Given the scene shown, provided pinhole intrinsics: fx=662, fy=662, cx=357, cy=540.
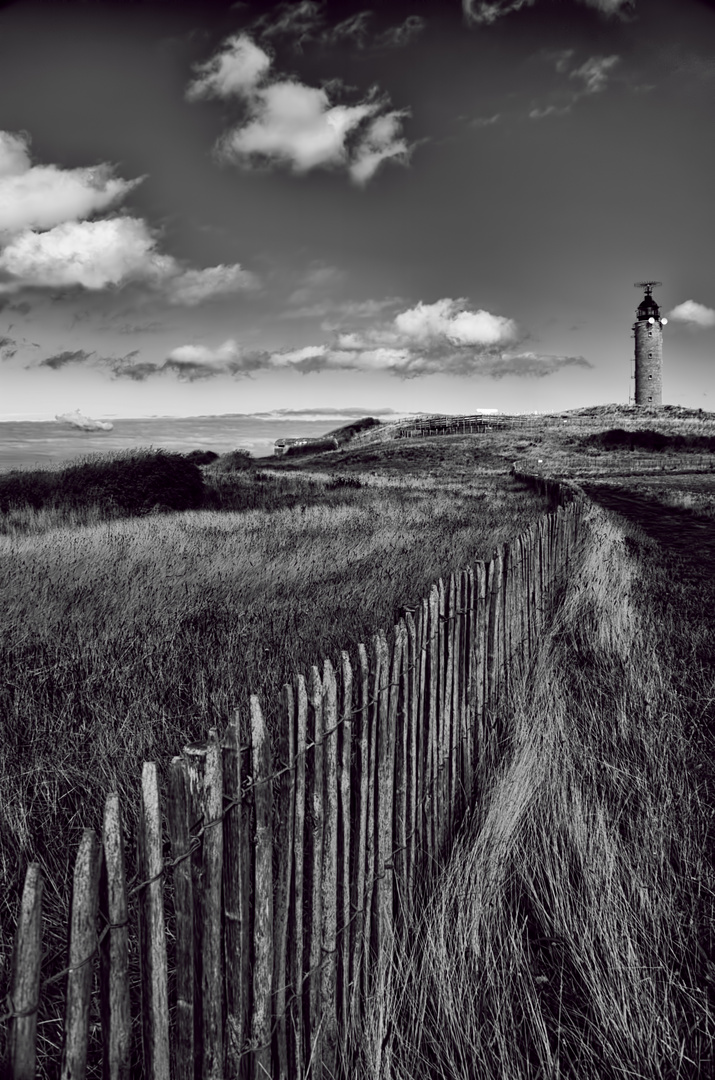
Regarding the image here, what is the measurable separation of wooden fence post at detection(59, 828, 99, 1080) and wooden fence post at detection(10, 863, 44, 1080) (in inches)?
3.2

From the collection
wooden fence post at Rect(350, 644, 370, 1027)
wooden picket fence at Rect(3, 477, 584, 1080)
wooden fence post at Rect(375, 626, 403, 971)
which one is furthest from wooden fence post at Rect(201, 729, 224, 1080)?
wooden fence post at Rect(375, 626, 403, 971)

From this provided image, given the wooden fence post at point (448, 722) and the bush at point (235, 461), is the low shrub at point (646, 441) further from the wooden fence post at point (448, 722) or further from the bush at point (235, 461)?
the wooden fence post at point (448, 722)

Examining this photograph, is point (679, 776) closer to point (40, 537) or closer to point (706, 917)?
point (706, 917)

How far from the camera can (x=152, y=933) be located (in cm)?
139

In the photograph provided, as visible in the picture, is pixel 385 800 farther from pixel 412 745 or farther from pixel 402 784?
pixel 412 745

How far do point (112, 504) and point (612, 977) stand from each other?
19761 mm

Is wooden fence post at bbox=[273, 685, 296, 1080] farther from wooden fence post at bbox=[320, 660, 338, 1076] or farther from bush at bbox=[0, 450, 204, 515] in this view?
bush at bbox=[0, 450, 204, 515]

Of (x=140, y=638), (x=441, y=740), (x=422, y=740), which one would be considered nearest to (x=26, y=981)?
(x=422, y=740)

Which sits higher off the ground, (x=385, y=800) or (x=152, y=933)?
(x=152, y=933)

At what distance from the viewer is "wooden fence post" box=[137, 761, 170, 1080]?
133 cm

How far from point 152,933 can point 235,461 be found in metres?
49.5

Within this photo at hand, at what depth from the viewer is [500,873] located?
9.47 feet

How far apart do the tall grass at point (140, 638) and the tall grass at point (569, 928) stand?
1.25 m

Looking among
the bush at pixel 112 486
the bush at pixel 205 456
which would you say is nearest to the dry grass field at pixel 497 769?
the bush at pixel 112 486
